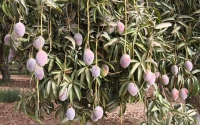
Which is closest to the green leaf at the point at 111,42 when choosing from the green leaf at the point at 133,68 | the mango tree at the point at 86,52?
the mango tree at the point at 86,52

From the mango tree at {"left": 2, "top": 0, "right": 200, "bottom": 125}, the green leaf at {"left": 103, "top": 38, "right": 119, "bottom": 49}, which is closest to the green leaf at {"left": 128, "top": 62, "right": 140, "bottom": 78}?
the mango tree at {"left": 2, "top": 0, "right": 200, "bottom": 125}

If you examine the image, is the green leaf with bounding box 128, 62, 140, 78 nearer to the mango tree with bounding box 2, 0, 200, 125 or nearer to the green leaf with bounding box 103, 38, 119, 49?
the mango tree with bounding box 2, 0, 200, 125

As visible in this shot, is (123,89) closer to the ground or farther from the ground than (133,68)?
closer to the ground

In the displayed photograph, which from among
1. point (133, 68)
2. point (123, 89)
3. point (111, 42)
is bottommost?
point (123, 89)

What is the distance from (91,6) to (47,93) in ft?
1.57

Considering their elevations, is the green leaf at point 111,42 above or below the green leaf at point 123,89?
above

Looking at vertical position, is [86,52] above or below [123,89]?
above

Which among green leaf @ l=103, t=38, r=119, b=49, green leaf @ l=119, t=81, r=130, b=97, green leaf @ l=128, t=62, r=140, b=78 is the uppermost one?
green leaf @ l=103, t=38, r=119, b=49

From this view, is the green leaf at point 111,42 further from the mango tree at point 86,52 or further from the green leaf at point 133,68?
the green leaf at point 133,68

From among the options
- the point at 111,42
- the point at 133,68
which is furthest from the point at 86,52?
the point at 133,68

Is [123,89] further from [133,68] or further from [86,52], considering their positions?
[86,52]

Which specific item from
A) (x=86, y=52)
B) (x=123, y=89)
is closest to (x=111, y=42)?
(x=86, y=52)

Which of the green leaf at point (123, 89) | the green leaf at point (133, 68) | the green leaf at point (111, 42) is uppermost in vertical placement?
the green leaf at point (111, 42)

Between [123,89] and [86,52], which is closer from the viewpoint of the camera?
[86,52]
